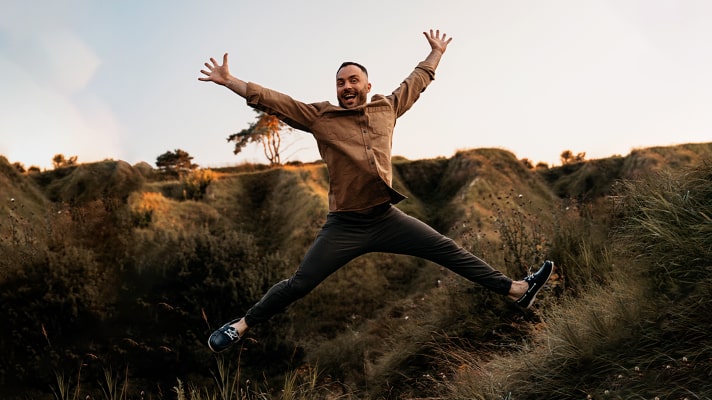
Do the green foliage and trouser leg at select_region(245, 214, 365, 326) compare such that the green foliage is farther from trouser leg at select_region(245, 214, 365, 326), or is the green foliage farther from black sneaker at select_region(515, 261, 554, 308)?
black sneaker at select_region(515, 261, 554, 308)

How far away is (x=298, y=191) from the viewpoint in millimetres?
24562

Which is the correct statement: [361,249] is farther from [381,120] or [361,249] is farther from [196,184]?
[196,184]

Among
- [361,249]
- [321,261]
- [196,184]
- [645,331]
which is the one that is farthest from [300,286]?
[196,184]

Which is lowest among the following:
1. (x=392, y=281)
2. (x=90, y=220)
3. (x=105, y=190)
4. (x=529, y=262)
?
(x=392, y=281)

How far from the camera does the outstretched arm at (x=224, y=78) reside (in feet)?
15.0

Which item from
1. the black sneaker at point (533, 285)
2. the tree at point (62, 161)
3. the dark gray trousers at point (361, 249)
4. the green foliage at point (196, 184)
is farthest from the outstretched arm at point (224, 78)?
the tree at point (62, 161)

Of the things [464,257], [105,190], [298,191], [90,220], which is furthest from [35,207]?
[464,257]

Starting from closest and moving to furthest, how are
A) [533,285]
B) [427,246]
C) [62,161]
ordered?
[427,246] < [533,285] < [62,161]

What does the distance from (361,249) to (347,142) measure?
0.90m

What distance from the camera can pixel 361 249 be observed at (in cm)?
474

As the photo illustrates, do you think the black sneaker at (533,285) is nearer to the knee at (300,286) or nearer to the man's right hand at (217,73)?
the knee at (300,286)

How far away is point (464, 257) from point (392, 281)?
43.7ft

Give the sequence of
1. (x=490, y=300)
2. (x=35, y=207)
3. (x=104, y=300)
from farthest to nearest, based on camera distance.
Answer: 1. (x=35, y=207)
2. (x=104, y=300)
3. (x=490, y=300)

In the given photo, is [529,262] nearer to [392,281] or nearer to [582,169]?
[392,281]
